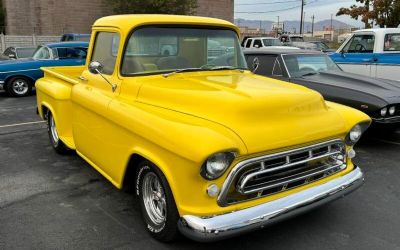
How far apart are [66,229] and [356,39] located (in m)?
8.39

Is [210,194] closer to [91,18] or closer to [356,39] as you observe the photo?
[356,39]

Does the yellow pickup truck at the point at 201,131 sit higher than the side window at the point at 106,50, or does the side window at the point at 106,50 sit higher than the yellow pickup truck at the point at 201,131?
the side window at the point at 106,50

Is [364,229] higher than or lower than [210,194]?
lower

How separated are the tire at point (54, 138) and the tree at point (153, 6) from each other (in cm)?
2175

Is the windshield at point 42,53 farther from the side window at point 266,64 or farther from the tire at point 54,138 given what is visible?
the side window at point 266,64

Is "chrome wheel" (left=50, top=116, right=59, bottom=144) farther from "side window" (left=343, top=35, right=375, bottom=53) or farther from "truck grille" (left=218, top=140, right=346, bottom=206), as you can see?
"side window" (left=343, top=35, right=375, bottom=53)

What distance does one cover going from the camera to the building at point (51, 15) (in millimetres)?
27781

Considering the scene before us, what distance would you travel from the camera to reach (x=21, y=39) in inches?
951

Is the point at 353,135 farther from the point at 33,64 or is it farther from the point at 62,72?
the point at 33,64

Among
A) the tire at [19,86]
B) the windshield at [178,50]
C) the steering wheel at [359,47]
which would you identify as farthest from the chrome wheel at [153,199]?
the tire at [19,86]

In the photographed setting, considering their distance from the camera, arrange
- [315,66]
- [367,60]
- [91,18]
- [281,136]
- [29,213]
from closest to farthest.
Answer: [281,136] < [29,213] < [315,66] < [367,60] < [91,18]

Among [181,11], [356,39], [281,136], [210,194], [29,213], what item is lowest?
[29,213]

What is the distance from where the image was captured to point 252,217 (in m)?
2.91

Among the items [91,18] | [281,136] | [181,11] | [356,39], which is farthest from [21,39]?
[281,136]
